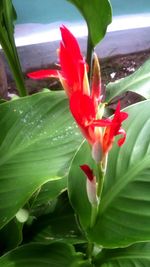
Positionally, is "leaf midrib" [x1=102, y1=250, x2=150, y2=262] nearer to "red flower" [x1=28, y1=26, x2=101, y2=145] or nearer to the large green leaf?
the large green leaf

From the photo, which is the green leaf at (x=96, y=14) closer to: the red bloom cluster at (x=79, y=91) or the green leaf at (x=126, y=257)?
the red bloom cluster at (x=79, y=91)

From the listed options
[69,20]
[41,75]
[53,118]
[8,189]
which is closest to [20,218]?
[8,189]

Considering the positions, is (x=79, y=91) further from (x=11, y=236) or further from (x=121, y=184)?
(x=11, y=236)

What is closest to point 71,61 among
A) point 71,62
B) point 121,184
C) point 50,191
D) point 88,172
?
point 71,62

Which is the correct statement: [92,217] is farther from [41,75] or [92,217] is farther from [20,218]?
[41,75]

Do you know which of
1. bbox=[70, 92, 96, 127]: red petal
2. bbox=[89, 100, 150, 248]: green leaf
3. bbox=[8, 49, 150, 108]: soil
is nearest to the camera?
bbox=[70, 92, 96, 127]: red petal

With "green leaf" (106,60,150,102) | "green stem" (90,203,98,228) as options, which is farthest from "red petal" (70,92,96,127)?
"green leaf" (106,60,150,102)
